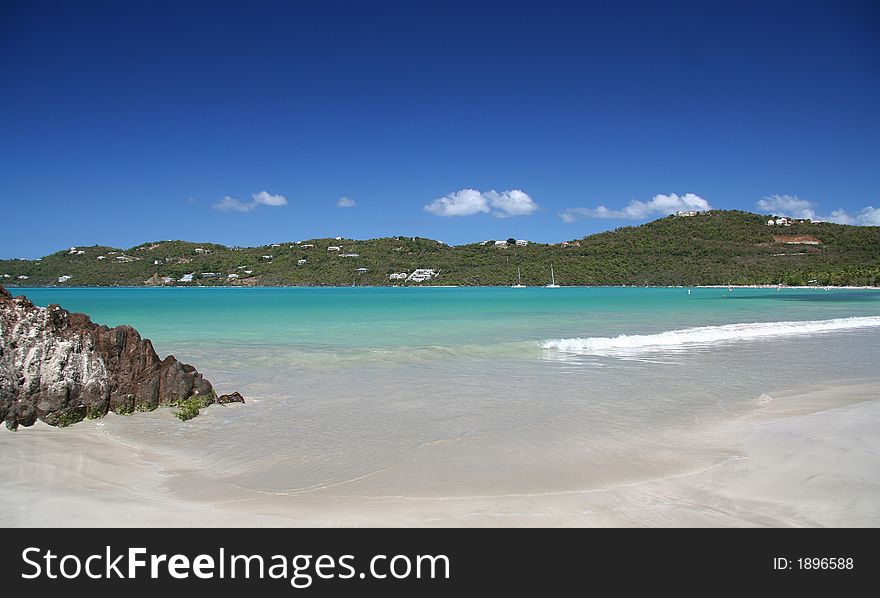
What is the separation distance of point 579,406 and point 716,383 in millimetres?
3713

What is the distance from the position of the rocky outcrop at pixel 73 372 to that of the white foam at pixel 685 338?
36.5 ft

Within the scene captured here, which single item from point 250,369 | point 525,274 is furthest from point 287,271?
point 250,369

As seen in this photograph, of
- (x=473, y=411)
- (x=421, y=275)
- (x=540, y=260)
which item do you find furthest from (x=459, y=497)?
(x=540, y=260)

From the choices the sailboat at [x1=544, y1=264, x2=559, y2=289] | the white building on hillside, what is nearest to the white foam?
the sailboat at [x1=544, y1=264, x2=559, y2=289]

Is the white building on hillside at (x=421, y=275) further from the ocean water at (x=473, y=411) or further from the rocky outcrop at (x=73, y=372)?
the rocky outcrop at (x=73, y=372)

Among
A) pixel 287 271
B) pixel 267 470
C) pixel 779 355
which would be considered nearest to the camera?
pixel 267 470

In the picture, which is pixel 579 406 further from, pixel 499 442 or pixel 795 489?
pixel 795 489

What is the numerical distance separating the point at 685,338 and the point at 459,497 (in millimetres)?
17065

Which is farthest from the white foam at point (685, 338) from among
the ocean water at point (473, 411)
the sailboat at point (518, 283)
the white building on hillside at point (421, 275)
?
the white building on hillside at point (421, 275)

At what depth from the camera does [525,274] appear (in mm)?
138250

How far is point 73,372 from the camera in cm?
780

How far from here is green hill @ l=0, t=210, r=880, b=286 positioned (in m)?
115

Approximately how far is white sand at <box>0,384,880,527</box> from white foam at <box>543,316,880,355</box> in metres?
10.0

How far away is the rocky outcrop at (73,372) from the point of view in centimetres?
731
